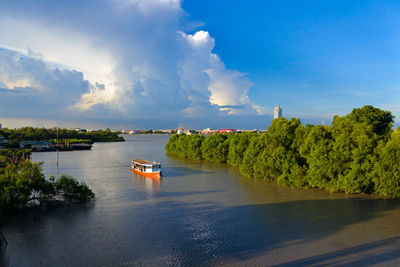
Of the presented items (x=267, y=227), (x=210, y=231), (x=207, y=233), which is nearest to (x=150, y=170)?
(x=210, y=231)

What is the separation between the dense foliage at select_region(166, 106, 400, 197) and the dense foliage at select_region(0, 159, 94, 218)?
1854cm

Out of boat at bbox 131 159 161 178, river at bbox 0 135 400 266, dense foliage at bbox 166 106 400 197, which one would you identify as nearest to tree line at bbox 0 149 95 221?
river at bbox 0 135 400 266

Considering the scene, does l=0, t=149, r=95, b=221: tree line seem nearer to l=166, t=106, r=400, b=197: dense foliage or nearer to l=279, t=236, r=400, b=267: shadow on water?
l=279, t=236, r=400, b=267: shadow on water

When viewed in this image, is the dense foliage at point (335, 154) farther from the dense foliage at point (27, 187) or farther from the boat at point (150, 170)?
the dense foliage at point (27, 187)

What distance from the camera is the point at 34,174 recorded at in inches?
672

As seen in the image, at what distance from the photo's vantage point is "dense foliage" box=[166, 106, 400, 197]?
20.8m

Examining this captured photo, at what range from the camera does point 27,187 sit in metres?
16.7

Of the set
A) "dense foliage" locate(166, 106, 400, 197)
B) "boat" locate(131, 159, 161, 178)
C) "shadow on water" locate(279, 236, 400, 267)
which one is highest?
"dense foliage" locate(166, 106, 400, 197)

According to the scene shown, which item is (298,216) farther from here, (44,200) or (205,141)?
(205,141)

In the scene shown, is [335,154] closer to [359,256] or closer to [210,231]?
[359,256]

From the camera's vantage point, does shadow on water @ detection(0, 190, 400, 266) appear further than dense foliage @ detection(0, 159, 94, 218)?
No

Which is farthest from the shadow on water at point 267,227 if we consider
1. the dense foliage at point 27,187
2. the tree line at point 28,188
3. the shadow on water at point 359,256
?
the dense foliage at point 27,187

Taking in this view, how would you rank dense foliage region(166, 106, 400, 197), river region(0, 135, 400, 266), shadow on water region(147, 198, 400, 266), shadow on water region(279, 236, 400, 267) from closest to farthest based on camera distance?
1. shadow on water region(279, 236, 400, 267)
2. river region(0, 135, 400, 266)
3. shadow on water region(147, 198, 400, 266)
4. dense foliage region(166, 106, 400, 197)

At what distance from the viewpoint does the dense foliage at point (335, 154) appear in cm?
2075
